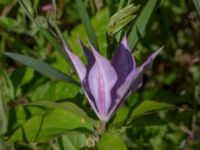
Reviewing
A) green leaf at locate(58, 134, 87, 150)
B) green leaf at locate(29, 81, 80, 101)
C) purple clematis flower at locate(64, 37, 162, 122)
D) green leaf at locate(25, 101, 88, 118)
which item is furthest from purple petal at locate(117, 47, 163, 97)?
green leaf at locate(29, 81, 80, 101)

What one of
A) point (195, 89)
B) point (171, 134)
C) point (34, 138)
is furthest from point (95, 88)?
point (195, 89)

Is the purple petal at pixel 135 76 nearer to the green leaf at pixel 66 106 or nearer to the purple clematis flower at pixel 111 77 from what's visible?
the purple clematis flower at pixel 111 77

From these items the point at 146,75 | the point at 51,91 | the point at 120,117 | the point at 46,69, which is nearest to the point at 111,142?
the point at 120,117

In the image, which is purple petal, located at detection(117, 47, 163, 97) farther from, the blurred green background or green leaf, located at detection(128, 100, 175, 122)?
the blurred green background

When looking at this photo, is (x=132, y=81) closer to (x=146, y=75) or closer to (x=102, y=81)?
(x=102, y=81)

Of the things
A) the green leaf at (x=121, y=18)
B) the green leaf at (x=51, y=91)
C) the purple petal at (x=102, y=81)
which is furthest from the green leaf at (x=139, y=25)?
the green leaf at (x=51, y=91)

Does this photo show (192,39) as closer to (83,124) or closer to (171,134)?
(171,134)

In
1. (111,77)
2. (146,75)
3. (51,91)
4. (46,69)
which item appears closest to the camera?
(111,77)
